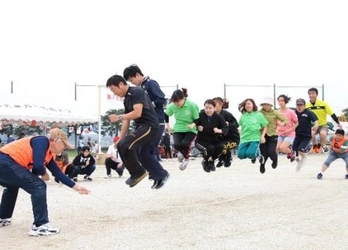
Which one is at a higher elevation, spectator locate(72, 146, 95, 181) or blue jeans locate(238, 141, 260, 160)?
blue jeans locate(238, 141, 260, 160)

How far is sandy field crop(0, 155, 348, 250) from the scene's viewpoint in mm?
5676

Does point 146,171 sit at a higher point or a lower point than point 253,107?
lower

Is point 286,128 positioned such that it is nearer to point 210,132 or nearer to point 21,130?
point 210,132

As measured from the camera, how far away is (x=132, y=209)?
26.8 feet

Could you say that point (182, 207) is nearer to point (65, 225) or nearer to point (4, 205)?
point (65, 225)

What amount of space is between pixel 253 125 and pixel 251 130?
112mm

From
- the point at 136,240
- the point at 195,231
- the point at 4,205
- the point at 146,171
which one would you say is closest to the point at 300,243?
the point at 195,231

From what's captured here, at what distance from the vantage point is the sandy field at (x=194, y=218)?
5.68 meters

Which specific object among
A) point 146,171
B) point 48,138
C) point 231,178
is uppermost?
point 48,138

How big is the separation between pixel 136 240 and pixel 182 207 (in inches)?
100

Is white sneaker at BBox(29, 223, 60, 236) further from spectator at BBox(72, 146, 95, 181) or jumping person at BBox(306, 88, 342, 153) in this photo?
spectator at BBox(72, 146, 95, 181)

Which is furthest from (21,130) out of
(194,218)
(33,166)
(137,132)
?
(33,166)

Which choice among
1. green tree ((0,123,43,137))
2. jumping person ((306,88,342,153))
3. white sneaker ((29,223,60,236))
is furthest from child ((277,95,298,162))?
green tree ((0,123,43,137))

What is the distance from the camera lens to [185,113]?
1004cm
